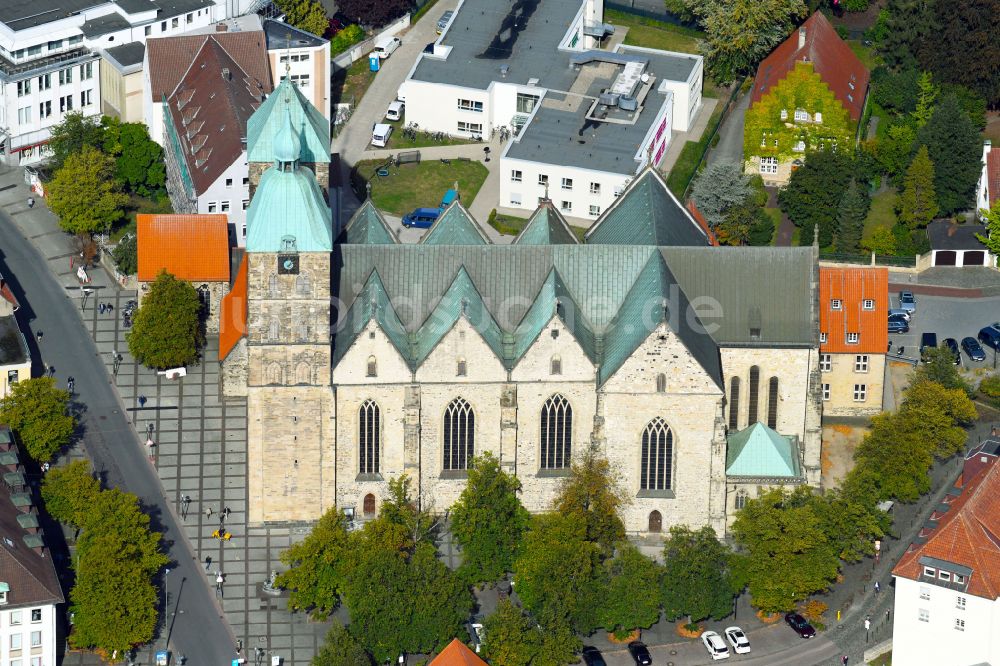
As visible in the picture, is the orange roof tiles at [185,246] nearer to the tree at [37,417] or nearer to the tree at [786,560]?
the tree at [37,417]

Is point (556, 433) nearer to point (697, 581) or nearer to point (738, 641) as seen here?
point (697, 581)

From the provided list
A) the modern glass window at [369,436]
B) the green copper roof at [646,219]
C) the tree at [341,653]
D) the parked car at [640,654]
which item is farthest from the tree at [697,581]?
the green copper roof at [646,219]

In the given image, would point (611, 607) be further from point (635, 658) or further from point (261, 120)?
point (261, 120)

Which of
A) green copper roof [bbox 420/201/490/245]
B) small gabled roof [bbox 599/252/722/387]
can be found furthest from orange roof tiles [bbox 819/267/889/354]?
green copper roof [bbox 420/201/490/245]

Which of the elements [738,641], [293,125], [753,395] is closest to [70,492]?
[293,125]

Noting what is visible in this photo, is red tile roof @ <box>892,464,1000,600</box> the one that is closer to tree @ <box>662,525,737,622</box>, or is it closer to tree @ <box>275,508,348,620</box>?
tree @ <box>662,525,737,622</box>

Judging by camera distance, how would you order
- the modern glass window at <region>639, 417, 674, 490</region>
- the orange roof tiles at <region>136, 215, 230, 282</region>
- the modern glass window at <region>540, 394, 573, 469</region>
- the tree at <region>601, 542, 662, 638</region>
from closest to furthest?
the tree at <region>601, 542, 662, 638</region>
the modern glass window at <region>639, 417, 674, 490</region>
the modern glass window at <region>540, 394, 573, 469</region>
the orange roof tiles at <region>136, 215, 230, 282</region>

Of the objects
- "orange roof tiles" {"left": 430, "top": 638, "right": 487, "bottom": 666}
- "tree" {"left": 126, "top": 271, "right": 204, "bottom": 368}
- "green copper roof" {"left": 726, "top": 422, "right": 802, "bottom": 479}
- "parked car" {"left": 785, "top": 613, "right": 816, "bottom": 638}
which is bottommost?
"orange roof tiles" {"left": 430, "top": 638, "right": 487, "bottom": 666}
